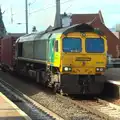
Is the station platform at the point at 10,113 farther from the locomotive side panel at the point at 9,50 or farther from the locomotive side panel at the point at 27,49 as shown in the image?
the locomotive side panel at the point at 9,50

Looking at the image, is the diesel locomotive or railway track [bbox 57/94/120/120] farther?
the diesel locomotive

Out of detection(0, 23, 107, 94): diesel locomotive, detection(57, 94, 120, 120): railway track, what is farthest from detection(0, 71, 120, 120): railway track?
detection(0, 23, 107, 94): diesel locomotive

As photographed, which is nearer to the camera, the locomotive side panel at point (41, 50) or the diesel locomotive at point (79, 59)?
the diesel locomotive at point (79, 59)

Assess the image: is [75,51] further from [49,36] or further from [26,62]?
[26,62]

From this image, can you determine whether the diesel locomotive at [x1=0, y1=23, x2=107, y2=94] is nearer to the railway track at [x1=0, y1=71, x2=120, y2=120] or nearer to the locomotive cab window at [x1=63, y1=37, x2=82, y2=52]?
the locomotive cab window at [x1=63, y1=37, x2=82, y2=52]

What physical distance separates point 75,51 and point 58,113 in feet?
15.9

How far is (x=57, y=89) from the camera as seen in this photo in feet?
68.0

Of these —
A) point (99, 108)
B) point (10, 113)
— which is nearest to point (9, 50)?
point (99, 108)

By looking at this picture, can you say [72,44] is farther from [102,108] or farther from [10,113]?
[10,113]

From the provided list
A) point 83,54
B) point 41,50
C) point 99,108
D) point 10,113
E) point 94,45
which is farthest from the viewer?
point 41,50

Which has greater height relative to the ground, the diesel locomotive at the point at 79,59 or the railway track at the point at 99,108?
the diesel locomotive at the point at 79,59

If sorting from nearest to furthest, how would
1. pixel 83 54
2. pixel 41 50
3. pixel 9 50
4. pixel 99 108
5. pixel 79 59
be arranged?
pixel 99 108
pixel 79 59
pixel 83 54
pixel 41 50
pixel 9 50

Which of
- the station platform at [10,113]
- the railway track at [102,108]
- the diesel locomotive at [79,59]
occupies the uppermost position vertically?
the diesel locomotive at [79,59]

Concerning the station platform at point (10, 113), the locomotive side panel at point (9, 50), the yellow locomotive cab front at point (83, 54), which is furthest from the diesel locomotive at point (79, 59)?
the locomotive side panel at point (9, 50)
